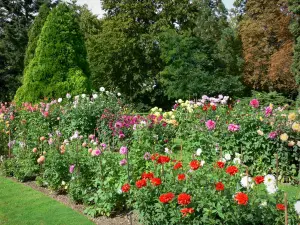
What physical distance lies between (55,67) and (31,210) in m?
7.80

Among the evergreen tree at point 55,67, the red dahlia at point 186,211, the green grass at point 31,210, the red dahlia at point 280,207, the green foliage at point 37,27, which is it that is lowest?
the green grass at point 31,210

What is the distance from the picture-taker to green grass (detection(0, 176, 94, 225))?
4.52 metres

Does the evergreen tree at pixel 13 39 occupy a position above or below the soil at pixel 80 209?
above

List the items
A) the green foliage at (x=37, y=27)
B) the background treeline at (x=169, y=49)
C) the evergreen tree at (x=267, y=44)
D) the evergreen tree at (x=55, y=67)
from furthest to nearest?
the evergreen tree at (x=267, y=44) → the background treeline at (x=169, y=49) → the green foliage at (x=37, y=27) → the evergreen tree at (x=55, y=67)

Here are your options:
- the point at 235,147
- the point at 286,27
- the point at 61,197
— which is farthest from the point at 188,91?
the point at 61,197

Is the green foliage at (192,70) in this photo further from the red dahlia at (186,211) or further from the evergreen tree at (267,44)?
the red dahlia at (186,211)

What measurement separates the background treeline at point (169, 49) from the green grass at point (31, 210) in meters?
13.5

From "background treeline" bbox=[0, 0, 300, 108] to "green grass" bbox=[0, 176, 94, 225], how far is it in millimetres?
13521

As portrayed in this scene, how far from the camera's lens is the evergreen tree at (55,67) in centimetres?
1195

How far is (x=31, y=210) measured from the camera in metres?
4.98

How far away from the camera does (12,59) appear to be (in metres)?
27.0

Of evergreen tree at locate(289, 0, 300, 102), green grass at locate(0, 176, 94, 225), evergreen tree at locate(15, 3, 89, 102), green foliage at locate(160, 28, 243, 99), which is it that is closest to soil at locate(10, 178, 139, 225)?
green grass at locate(0, 176, 94, 225)

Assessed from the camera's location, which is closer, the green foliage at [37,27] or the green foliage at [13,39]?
the green foliage at [37,27]

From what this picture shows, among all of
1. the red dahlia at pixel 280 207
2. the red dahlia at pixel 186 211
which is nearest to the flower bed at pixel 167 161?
the red dahlia at pixel 186 211
